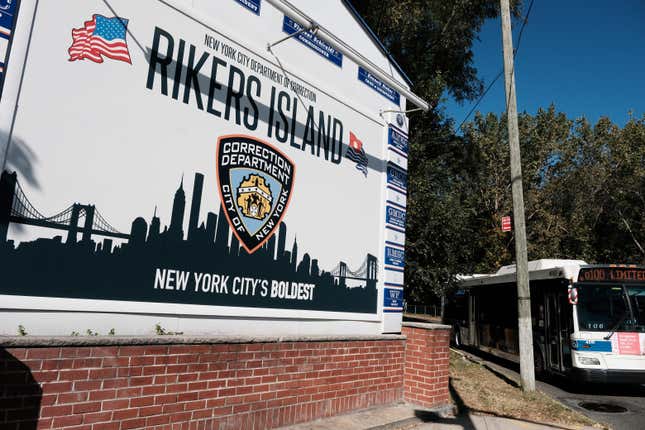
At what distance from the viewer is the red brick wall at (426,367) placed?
7379 millimetres

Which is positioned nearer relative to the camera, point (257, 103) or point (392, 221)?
point (257, 103)

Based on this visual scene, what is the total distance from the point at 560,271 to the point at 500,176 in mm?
23439

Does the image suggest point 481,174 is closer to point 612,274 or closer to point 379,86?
point 612,274

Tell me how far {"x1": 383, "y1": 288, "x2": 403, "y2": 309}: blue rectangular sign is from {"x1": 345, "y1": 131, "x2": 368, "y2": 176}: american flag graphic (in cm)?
199

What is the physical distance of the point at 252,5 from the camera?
20.3ft

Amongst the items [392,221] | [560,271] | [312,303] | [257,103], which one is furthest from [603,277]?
[257,103]

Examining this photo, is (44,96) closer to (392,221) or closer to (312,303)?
(312,303)

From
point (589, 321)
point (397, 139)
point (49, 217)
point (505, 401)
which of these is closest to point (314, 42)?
point (397, 139)

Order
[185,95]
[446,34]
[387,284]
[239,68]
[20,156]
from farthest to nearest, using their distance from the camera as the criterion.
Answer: [446,34]
[387,284]
[239,68]
[185,95]
[20,156]

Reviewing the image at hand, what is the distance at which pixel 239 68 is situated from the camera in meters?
5.86

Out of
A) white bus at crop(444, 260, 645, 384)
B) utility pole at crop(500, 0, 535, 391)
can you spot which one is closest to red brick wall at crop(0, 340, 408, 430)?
utility pole at crop(500, 0, 535, 391)

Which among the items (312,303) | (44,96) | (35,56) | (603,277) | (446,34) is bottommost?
(312,303)

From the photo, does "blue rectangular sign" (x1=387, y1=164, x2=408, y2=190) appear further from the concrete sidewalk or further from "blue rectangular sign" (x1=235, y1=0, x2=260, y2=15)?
the concrete sidewalk

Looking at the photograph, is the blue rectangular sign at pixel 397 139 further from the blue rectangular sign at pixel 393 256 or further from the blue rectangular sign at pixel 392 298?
the blue rectangular sign at pixel 392 298
